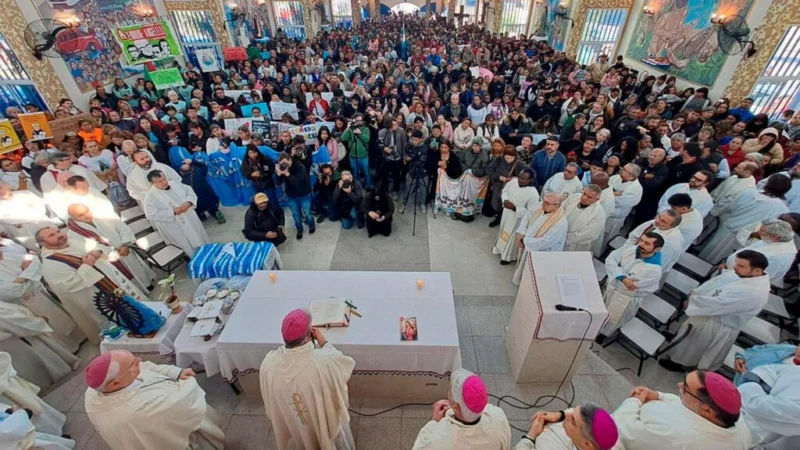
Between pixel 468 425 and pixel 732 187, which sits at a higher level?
pixel 468 425

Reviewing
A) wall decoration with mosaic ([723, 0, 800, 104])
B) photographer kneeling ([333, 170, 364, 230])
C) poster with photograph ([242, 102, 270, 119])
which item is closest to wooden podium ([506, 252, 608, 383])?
photographer kneeling ([333, 170, 364, 230])

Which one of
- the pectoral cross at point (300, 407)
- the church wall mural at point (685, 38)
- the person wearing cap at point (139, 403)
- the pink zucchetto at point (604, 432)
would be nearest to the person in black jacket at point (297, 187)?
the person wearing cap at point (139, 403)

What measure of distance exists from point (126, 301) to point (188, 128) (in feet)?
17.0

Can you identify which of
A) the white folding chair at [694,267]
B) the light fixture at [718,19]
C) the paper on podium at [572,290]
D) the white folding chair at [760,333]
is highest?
the light fixture at [718,19]

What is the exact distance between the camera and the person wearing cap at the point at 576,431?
1789 mm

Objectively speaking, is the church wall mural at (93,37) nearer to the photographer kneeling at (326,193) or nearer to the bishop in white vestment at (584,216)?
the photographer kneeling at (326,193)

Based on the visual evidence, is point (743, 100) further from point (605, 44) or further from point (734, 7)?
point (605, 44)

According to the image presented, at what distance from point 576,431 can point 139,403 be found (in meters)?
2.85

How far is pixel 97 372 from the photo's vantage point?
213cm

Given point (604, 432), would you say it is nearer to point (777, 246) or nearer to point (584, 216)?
point (584, 216)

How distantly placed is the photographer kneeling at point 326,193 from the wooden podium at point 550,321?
4.08 m

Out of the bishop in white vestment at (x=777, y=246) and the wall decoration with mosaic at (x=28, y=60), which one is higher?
the wall decoration with mosaic at (x=28, y=60)

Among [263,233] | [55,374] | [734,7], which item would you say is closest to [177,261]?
[263,233]

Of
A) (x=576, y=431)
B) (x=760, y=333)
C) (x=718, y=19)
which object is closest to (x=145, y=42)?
(x=576, y=431)
